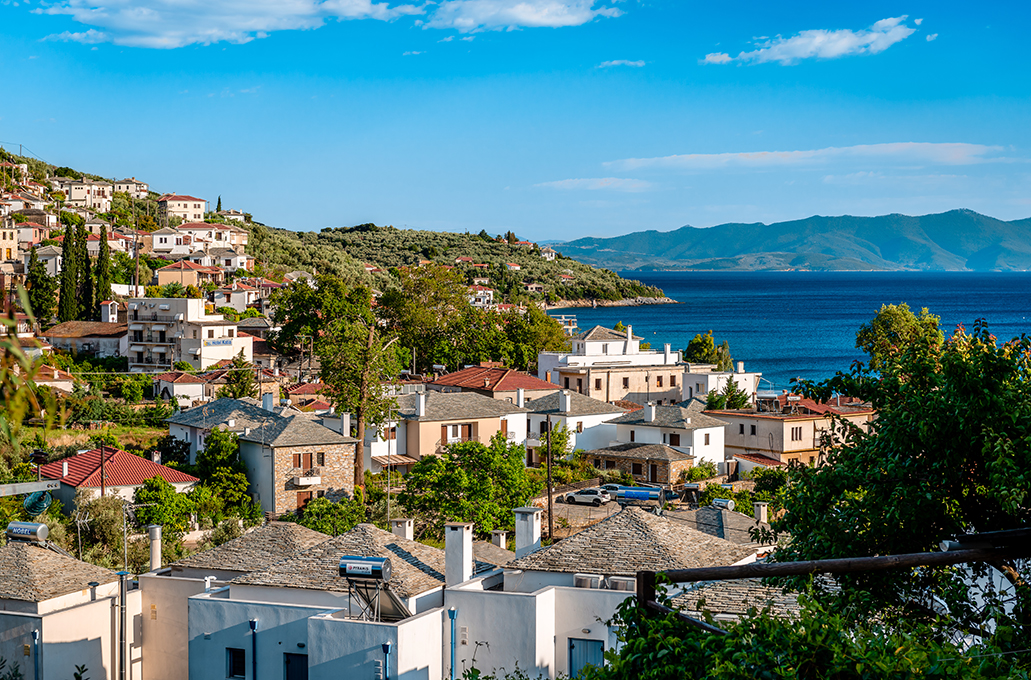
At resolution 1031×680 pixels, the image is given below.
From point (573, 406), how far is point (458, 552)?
3834cm

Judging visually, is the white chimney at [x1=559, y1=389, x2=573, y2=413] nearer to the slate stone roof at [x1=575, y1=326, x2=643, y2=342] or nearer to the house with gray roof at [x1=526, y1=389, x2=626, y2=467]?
the house with gray roof at [x1=526, y1=389, x2=626, y2=467]

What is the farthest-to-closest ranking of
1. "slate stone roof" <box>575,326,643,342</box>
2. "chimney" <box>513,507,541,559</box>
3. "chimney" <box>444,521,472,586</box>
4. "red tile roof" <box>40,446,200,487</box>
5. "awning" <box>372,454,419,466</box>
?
"slate stone roof" <box>575,326,643,342</box>, "awning" <box>372,454,419,466</box>, "red tile roof" <box>40,446,200,487</box>, "chimney" <box>513,507,541,559</box>, "chimney" <box>444,521,472,586</box>

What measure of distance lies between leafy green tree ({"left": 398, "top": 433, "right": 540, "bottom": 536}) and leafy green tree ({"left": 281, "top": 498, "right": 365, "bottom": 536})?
1.92m

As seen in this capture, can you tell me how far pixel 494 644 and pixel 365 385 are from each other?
1212 inches

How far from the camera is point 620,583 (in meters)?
18.9

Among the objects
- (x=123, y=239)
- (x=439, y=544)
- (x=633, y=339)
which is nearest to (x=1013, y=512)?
(x=439, y=544)

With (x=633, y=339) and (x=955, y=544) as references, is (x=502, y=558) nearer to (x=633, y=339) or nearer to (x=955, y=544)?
(x=955, y=544)

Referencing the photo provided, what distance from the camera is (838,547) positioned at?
11.4m

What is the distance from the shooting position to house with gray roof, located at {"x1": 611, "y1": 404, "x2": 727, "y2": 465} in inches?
2052

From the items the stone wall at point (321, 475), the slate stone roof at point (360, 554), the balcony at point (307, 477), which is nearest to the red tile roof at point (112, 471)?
the stone wall at point (321, 475)

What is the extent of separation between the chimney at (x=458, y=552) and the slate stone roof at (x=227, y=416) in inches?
1023

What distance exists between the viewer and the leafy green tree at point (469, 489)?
35094 mm

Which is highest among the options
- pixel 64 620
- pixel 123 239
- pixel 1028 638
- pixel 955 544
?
pixel 123 239

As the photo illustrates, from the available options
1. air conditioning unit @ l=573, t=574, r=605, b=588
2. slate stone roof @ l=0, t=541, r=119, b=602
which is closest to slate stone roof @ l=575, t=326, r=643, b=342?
slate stone roof @ l=0, t=541, r=119, b=602
